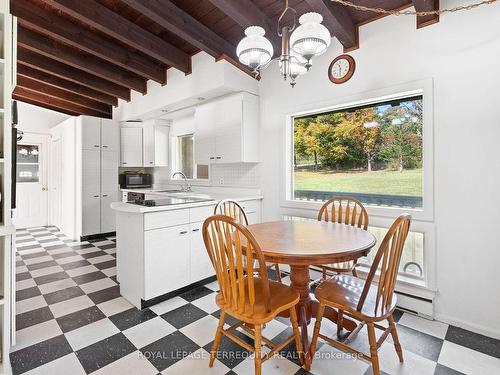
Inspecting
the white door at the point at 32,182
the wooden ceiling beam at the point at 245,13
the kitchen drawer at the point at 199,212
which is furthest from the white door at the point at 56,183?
the wooden ceiling beam at the point at 245,13

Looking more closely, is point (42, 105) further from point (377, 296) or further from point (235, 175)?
point (377, 296)

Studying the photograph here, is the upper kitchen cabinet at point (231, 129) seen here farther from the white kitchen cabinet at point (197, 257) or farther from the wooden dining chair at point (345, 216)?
the wooden dining chair at point (345, 216)

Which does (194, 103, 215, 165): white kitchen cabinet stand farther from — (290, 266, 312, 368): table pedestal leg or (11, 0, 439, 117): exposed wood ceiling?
(290, 266, 312, 368): table pedestal leg

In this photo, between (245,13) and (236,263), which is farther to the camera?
(245,13)

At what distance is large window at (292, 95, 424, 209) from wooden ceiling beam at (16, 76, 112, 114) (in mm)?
4368

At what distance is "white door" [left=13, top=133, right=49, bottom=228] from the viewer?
219 inches

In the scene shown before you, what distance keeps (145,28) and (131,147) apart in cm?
255

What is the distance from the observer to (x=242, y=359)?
1709 mm

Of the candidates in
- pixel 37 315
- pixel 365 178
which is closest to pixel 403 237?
pixel 365 178

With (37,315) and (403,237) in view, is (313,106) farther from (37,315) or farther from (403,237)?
(37,315)

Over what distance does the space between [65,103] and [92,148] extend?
5.59 feet

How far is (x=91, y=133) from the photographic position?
4.63 meters

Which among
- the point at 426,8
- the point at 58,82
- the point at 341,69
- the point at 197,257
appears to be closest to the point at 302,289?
the point at 197,257

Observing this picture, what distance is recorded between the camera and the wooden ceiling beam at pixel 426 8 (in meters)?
2.01
